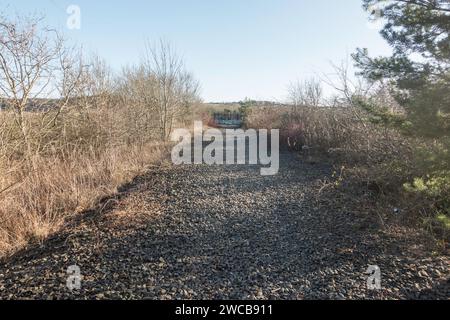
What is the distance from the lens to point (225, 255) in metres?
3.39

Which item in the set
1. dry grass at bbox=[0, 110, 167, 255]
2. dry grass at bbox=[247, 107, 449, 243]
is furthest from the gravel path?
dry grass at bbox=[247, 107, 449, 243]

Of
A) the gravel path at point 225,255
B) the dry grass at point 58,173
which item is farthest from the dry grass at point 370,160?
the dry grass at point 58,173

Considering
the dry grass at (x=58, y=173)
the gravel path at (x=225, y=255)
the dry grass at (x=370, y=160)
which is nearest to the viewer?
the gravel path at (x=225, y=255)

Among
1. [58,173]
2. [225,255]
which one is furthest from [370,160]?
[58,173]

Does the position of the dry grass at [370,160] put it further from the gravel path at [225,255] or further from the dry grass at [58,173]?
the dry grass at [58,173]

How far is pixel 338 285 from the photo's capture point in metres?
2.74

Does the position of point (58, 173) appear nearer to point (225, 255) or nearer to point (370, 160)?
point (225, 255)

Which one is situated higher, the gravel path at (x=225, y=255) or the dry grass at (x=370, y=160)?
the dry grass at (x=370, y=160)

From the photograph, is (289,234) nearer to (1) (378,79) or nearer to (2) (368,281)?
(2) (368,281)

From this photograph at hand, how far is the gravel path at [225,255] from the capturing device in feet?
8.76

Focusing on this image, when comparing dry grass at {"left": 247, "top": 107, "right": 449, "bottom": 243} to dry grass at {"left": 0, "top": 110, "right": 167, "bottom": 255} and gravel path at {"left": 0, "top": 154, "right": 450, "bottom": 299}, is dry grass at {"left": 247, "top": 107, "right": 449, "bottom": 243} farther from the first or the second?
dry grass at {"left": 0, "top": 110, "right": 167, "bottom": 255}

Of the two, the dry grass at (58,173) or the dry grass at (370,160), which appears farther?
the dry grass at (370,160)

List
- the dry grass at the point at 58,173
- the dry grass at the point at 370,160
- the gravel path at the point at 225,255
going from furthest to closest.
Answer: the dry grass at the point at 370,160, the dry grass at the point at 58,173, the gravel path at the point at 225,255
